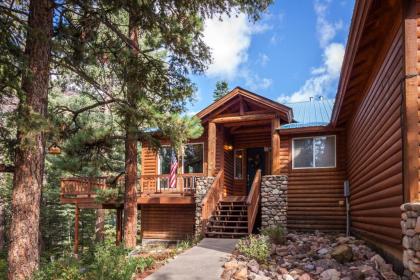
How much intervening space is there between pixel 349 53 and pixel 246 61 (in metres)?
98.3

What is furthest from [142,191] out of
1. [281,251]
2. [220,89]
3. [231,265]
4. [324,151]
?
[220,89]

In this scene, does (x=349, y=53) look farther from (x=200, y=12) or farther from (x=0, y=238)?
(x=0, y=238)

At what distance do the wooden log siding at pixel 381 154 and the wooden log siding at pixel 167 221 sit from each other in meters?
6.22

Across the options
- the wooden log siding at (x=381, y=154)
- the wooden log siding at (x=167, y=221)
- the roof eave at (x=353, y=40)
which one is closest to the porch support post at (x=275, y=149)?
the wooden log siding at (x=381, y=154)

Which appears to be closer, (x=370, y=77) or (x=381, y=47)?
(x=381, y=47)

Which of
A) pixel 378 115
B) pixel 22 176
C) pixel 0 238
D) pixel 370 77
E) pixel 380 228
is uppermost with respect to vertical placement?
pixel 370 77

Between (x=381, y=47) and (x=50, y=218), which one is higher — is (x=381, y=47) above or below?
above

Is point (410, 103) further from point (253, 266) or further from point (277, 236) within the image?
point (277, 236)

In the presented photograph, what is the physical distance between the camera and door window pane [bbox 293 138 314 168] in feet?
39.4

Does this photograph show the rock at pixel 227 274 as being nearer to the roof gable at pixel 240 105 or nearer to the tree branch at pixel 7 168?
the tree branch at pixel 7 168

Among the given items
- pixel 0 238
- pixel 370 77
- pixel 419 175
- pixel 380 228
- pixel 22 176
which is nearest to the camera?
pixel 419 175

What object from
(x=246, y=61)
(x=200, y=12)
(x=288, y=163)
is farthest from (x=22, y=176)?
(x=246, y=61)

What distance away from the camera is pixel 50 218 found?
22.6 m

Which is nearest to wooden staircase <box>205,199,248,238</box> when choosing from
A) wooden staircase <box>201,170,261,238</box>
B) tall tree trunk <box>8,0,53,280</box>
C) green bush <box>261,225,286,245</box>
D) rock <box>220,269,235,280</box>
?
wooden staircase <box>201,170,261,238</box>
